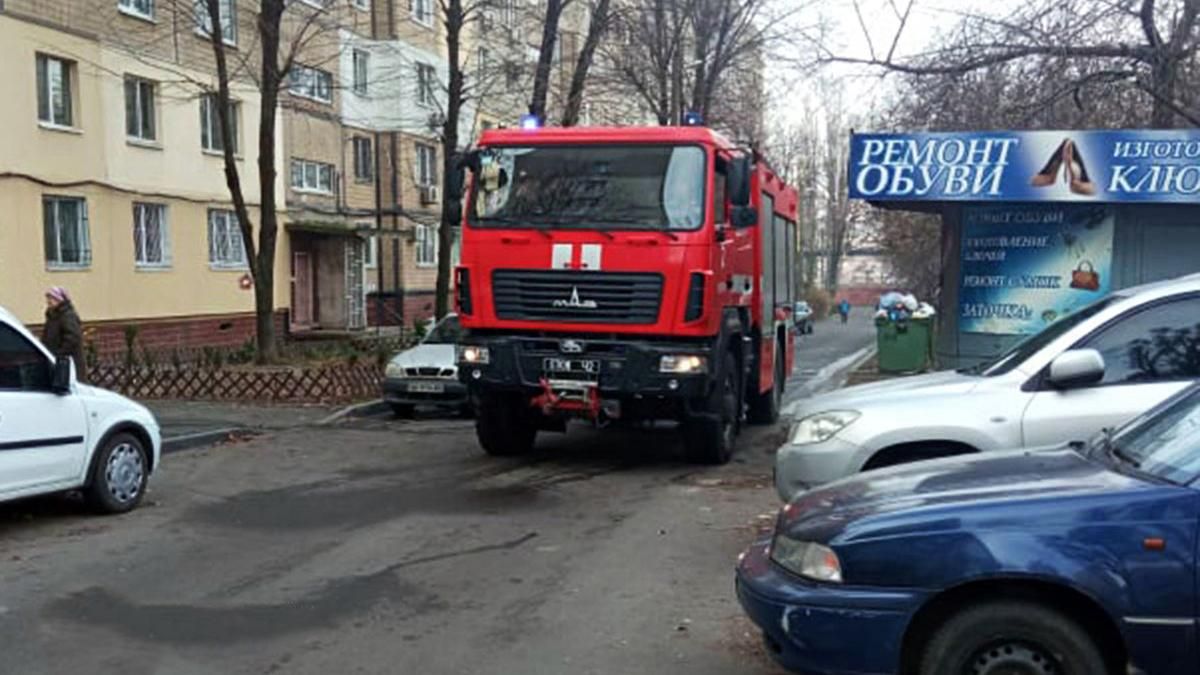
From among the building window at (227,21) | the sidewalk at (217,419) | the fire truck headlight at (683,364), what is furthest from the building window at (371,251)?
the fire truck headlight at (683,364)

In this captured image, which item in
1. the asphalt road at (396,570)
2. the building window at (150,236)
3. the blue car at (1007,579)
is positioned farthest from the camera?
the building window at (150,236)

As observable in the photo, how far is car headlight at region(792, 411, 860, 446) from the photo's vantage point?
6465mm

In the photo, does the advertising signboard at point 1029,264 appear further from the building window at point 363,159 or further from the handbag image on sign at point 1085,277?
the building window at point 363,159

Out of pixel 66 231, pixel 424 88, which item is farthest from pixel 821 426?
pixel 424 88

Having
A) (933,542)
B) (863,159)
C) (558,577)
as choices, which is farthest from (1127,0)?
(933,542)

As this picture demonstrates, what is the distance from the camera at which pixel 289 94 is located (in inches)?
1158

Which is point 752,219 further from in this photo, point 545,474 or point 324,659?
point 324,659

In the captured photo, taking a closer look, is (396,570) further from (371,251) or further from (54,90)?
(371,251)

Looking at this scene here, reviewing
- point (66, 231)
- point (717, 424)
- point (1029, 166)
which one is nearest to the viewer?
point (717, 424)

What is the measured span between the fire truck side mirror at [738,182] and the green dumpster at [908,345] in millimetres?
12010

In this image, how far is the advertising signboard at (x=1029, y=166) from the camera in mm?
10570

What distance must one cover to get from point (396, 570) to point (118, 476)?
119 inches

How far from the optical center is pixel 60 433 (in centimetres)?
800

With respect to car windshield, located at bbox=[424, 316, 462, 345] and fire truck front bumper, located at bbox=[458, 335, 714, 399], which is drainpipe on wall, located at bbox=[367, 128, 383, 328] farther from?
fire truck front bumper, located at bbox=[458, 335, 714, 399]
